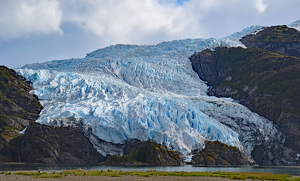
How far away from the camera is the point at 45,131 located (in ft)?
238

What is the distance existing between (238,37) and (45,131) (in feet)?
307

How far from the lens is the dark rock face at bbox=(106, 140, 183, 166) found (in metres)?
70.6

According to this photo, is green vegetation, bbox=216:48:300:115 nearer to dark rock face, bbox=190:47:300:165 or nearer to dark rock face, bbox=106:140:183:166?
dark rock face, bbox=190:47:300:165

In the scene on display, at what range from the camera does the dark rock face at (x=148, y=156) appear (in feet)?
232

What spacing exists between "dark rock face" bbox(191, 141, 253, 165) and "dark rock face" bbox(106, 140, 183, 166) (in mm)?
4535

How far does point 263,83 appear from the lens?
3883 inches

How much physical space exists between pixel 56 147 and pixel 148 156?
18.4 m

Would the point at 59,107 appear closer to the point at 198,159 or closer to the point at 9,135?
the point at 9,135

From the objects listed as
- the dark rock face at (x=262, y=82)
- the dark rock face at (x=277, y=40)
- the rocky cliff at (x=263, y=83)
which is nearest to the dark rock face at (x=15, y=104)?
the rocky cliff at (x=263, y=83)

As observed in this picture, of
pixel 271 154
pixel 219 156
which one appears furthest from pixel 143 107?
pixel 271 154

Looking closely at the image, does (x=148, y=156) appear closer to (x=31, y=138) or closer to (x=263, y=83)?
(x=31, y=138)

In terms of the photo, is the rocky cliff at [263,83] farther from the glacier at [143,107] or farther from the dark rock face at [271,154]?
the glacier at [143,107]

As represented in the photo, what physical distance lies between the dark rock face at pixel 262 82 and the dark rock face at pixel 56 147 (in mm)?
39324

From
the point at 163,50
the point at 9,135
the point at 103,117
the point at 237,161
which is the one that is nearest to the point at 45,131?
the point at 9,135
